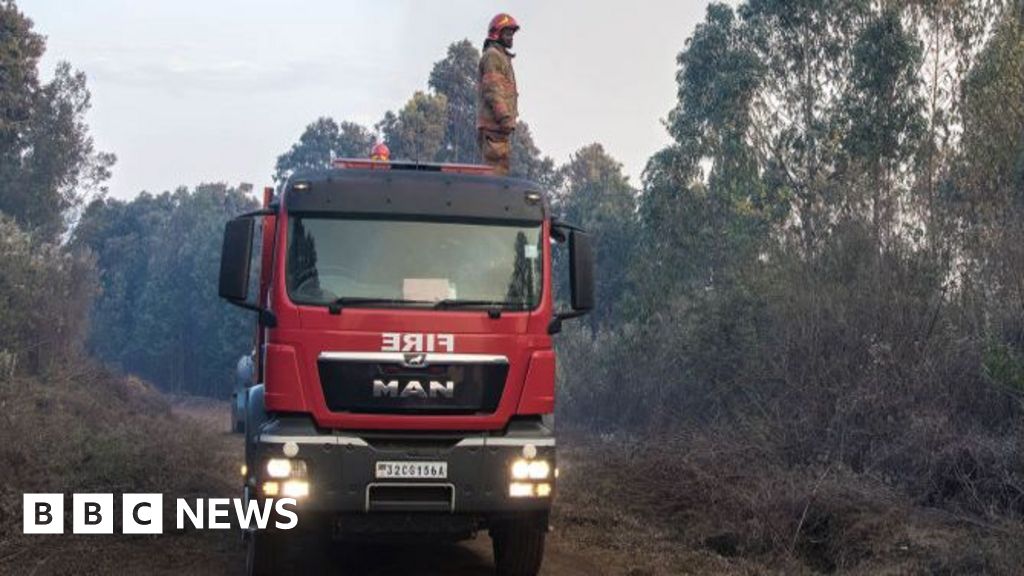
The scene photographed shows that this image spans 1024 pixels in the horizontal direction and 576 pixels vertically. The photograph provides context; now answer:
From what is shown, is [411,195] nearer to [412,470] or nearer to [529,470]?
[412,470]

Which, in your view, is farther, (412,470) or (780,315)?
(780,315)

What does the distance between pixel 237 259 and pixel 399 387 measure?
1624 millimetres

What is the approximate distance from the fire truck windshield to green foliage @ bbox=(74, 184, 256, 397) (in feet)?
175

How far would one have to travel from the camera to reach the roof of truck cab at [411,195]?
883cm

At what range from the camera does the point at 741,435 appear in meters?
13.9

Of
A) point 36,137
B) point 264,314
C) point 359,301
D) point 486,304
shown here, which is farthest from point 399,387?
point 36,137

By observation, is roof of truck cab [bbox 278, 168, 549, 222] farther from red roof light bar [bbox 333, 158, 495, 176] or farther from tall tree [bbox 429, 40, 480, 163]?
tall tree [bbox 429, 40, 480, 163]

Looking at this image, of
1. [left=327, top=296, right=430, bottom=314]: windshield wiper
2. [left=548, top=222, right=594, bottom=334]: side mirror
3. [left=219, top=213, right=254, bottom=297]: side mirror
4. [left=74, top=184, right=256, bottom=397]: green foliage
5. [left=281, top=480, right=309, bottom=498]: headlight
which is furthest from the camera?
[left=74, top=184, right=256, bottom=397]: green foliage

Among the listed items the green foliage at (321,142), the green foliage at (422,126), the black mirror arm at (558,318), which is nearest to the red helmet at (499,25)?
the black mirror arm at (558,318)

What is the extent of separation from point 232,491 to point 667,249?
17000 mm

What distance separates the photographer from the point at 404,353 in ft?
27.8

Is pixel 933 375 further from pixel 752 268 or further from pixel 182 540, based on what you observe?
pixel 182 540

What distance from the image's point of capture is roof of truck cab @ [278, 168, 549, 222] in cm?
883

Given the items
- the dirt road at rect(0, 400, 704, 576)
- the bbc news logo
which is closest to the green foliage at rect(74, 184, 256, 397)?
the bbc news logo
